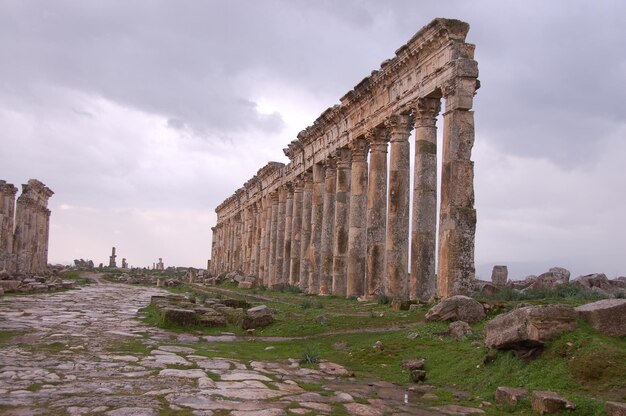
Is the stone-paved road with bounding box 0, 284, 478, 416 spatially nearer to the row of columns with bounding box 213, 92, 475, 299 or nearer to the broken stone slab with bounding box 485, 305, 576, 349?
the broken stone slab with bounding box 485, 305, 576, 349

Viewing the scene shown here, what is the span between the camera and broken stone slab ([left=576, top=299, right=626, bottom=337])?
7.39 metres

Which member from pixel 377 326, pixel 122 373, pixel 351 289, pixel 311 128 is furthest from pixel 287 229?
pixel 122 373

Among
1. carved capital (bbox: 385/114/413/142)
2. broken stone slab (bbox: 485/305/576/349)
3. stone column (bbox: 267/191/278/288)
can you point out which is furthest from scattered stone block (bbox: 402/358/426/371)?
stone column (bbox: 267/191/278/288)

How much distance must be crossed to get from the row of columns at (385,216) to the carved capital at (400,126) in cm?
3

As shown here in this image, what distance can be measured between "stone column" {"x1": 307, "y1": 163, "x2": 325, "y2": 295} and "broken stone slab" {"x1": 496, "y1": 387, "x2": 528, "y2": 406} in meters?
20.1

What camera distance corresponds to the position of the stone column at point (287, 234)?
33531mm

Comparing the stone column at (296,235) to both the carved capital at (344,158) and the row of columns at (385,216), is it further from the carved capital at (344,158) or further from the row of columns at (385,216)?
the carved capital at (344,158)

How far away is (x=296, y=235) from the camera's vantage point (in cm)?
3200

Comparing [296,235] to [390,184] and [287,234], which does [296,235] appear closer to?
[287,234]

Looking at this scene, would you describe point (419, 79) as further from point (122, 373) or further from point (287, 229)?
point (287, 229)

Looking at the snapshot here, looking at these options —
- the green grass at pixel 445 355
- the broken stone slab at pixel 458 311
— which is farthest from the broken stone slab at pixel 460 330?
the broken stone slab at pixel 458 311

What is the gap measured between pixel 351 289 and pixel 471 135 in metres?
9.00

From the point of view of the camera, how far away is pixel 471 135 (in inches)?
625

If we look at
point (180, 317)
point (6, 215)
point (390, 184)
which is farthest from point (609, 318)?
point (6, 215)
